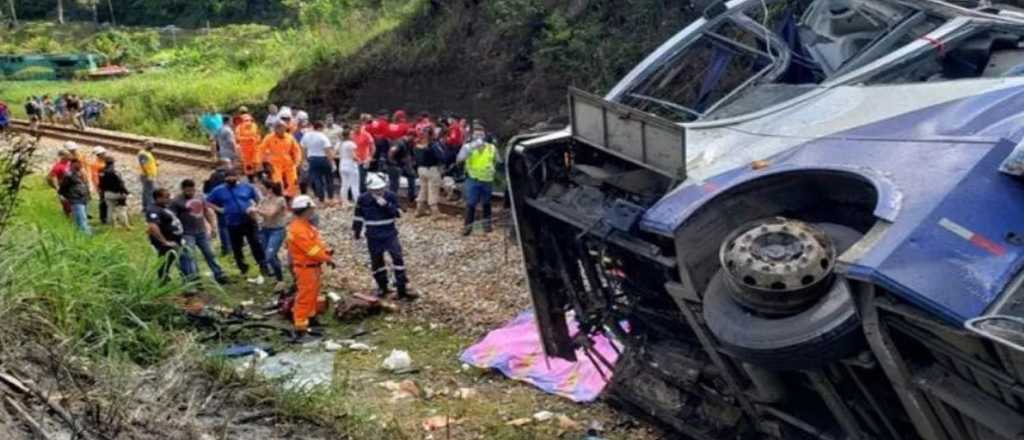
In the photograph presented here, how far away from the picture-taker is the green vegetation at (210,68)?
2614 centimetres

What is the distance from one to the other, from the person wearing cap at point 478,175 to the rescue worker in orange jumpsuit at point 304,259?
3.30m

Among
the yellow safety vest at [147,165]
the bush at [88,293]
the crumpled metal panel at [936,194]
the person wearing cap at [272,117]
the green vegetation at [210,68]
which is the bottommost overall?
the green vegetation at [210,68]

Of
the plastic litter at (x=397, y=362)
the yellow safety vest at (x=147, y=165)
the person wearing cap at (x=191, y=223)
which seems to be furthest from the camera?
the yellow safety vest at (x=147, y=165)

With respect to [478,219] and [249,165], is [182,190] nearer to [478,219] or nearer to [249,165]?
[478,219]

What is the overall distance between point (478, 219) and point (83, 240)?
485 cm

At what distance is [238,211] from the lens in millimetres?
11133

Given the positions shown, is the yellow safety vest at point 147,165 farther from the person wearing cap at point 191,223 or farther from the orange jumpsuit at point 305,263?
the orange jumpsuit at point 305,263

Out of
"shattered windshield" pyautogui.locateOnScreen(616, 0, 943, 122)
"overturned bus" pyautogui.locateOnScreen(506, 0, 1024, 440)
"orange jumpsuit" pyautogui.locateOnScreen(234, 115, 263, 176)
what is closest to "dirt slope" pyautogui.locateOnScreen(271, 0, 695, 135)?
"orange jumpsuit" pyautogui.locateOnScreen(234, 115, 263, 176)

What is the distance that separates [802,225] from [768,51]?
7.73ft

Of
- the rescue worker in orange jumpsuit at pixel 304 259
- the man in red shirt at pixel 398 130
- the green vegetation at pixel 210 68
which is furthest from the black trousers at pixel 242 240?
the green vegetation at pixel 210 68

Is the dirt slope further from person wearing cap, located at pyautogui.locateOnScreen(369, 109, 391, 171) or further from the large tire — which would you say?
the large tire

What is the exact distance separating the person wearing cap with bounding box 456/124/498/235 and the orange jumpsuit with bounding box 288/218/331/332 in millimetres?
3311

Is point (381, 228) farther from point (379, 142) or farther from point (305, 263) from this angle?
point (379, 142)

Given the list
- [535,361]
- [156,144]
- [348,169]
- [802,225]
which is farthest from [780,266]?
[156,144]
